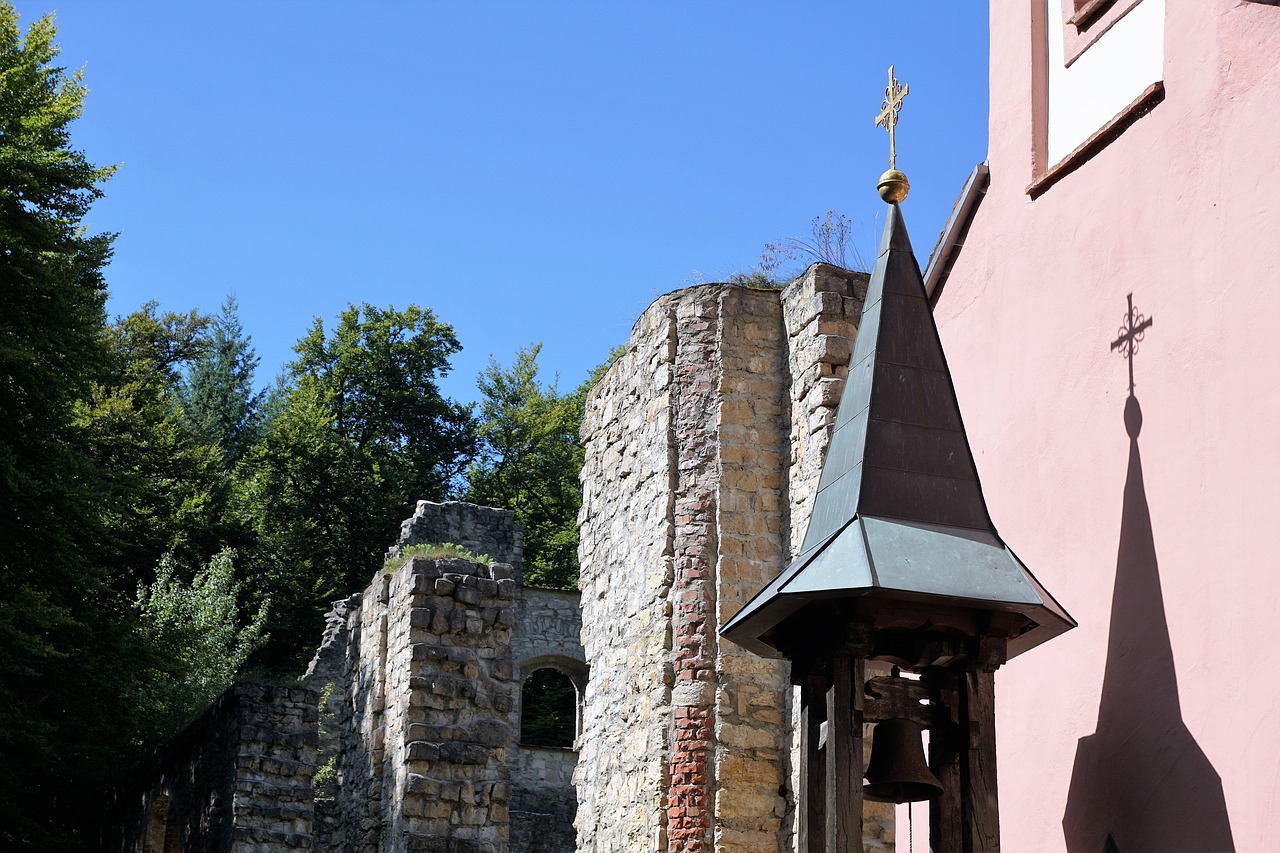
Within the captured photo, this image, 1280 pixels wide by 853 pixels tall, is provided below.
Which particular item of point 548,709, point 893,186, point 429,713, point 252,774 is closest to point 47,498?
point 252,774

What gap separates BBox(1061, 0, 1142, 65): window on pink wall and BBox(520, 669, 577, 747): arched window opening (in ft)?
67.8

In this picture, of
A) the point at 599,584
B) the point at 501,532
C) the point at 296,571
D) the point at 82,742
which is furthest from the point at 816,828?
the point at 296,571

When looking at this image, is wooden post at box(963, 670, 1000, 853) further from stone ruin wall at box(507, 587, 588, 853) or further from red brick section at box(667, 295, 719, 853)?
stone ruin wall at box(507, 587, 588, 853)

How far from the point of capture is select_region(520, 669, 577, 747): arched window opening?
26.6 m

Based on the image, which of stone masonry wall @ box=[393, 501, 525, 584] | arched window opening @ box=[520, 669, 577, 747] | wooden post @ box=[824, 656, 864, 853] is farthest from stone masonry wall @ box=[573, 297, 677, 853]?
arched window opening @ box=[520, 669, 577, 747]

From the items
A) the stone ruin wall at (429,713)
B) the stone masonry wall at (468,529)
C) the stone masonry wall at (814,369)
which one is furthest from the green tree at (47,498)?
the stone masonry wall at (814,369)

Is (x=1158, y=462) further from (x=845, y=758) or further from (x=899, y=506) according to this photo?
(x=845, y=758)

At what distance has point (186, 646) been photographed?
17.3 m

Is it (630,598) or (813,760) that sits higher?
(630,598)

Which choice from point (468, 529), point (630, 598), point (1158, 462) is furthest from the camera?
point (468, 529)

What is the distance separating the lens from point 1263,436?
Result: 16.4 ft

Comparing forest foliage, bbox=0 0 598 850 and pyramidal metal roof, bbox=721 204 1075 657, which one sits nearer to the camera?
pyramidal metal roof, bbox=721 204 1075 657

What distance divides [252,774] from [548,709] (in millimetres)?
13833

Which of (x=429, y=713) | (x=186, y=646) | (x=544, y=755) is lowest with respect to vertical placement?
(x=429, y=713)
